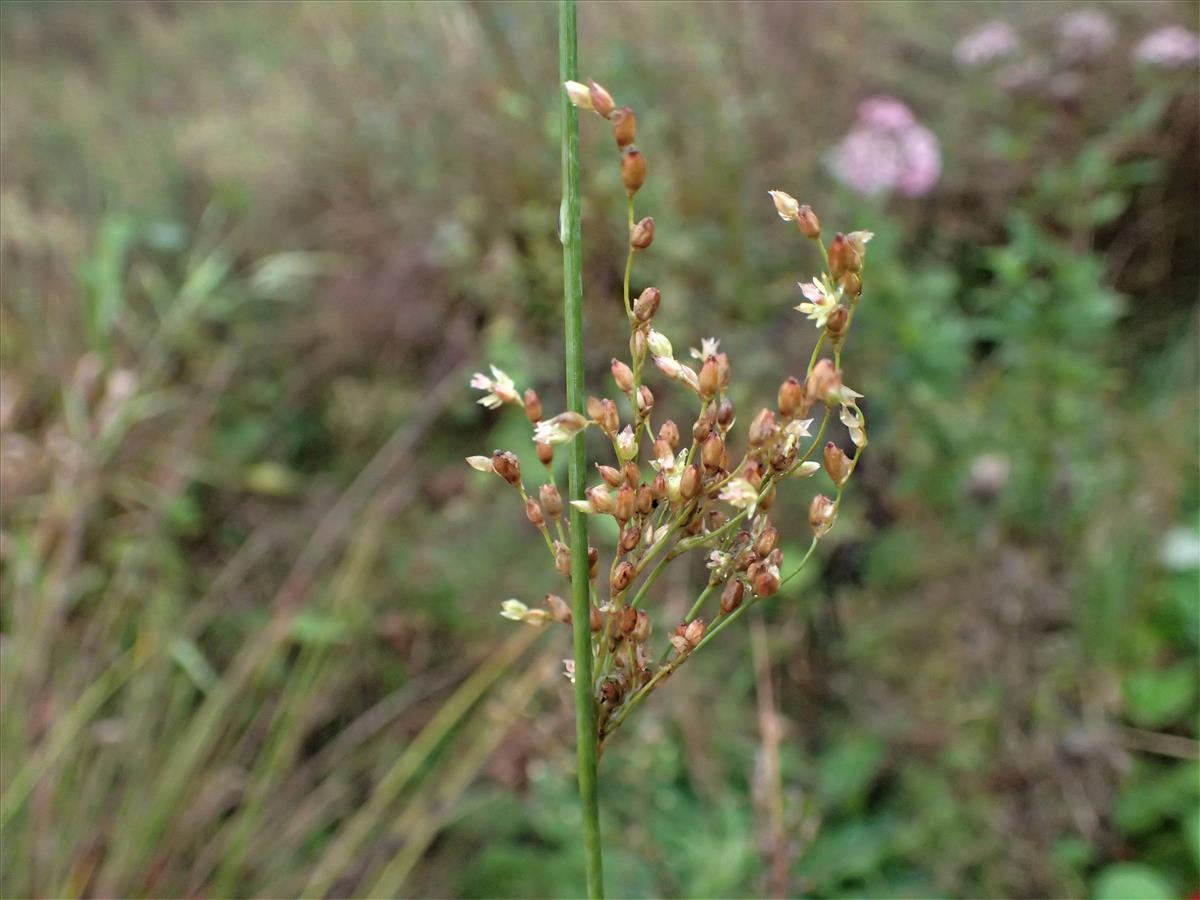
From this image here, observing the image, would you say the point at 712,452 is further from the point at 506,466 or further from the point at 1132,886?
the point at 1132,886

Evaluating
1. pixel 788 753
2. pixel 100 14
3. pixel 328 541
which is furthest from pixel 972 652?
pixel 100 14

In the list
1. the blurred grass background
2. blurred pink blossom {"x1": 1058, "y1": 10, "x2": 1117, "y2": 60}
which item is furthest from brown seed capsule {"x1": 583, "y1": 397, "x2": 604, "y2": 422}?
blurred pink blossom {"x1": 1058, "y1": 10, "x2": 1117, "y2": 60}

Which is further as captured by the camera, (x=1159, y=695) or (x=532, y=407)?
(x=1159, y=695)

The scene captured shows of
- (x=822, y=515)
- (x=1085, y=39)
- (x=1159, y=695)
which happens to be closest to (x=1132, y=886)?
(x=1159, y=695)

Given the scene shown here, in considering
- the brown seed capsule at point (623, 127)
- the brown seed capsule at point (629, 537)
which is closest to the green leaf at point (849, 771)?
the brown seed capsule at point (629, 537)

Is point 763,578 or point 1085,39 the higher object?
point 1085,39

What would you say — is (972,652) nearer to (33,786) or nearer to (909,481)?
(909,481)
